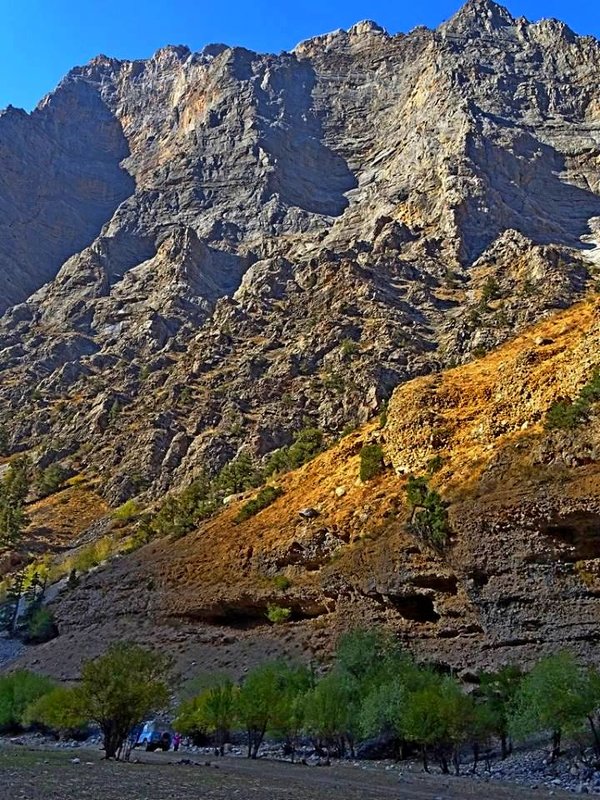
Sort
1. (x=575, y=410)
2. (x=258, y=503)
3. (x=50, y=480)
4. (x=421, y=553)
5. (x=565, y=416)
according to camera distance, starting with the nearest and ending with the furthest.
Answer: (x=575, y=410), (x=565, y=416), (x=421, y=553), (x=258, y=503), (x=50, y=480)

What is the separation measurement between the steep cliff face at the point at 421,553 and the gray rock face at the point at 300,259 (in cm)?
3342

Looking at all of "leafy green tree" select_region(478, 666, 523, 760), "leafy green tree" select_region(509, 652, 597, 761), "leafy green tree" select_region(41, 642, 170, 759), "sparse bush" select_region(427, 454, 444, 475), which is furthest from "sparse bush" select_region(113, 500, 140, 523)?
"leafy green tree" select_region(509, 652, 597, 761)

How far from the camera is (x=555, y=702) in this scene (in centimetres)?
2667

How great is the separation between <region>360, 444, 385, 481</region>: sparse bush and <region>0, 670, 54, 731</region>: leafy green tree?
22.7 meters

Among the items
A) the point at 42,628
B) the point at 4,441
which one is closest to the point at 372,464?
Answer: the point at 42,628

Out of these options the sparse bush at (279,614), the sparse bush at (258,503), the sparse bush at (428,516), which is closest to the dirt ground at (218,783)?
the sparse bush at (428,516)

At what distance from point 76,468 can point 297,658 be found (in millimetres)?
66796

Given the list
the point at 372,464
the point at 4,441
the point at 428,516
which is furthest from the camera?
the point at 4,441

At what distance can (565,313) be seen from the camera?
2260 inches

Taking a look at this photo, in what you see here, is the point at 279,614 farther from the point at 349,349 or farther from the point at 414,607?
the point at 349,349

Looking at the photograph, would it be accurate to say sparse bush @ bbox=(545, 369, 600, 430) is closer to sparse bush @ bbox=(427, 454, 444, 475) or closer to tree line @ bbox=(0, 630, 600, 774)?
sparse bush @ bbox=(427, 454, 444, 475)

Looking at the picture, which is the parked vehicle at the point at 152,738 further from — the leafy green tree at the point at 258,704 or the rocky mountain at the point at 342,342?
the rocky mountain at the point at 342,342

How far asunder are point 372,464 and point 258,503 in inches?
428

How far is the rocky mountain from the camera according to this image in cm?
3897
